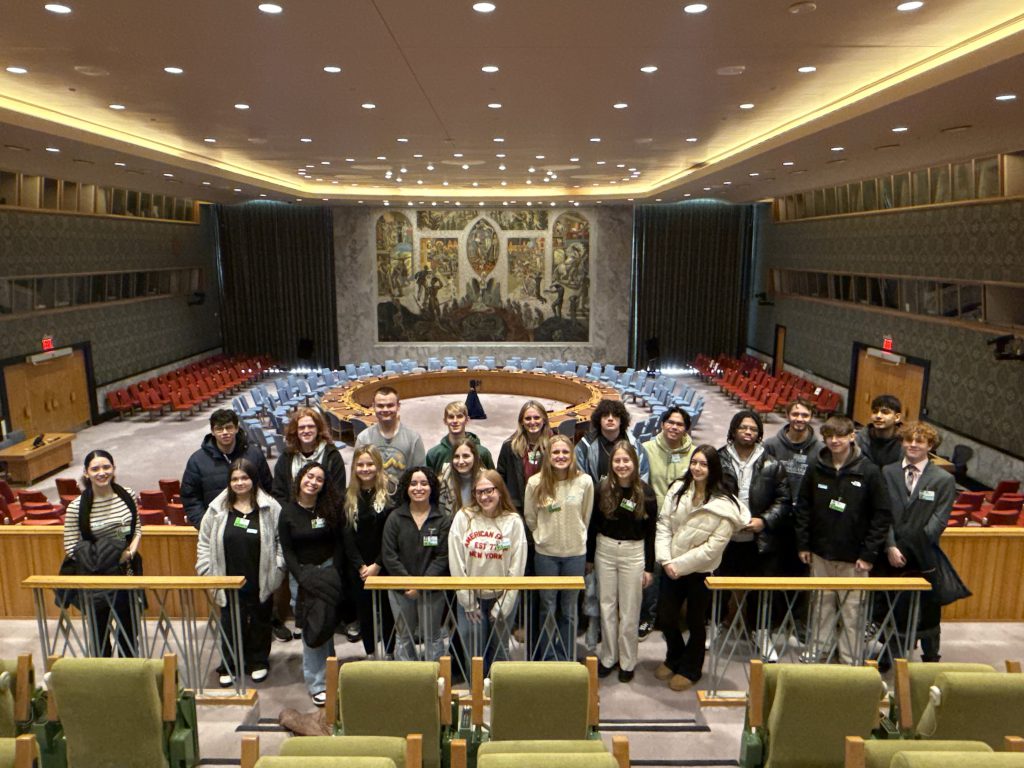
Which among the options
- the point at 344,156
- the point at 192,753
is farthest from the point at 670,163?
the point at 192,753

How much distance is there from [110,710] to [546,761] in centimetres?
223

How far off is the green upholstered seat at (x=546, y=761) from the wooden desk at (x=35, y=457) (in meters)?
11.6

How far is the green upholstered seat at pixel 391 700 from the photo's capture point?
12.0 feet

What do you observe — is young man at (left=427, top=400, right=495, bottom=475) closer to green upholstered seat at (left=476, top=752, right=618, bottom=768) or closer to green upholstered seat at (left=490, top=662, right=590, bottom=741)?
green upholstered seat at (left=490, top=662, right=590, bottom=741)

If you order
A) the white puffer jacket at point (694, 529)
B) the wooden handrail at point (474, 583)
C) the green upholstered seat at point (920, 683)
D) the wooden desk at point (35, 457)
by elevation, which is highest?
the white puffer jacket at point (694, 529)

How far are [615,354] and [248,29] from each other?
64.1 ft

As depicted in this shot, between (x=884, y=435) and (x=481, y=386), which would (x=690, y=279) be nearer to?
(x=481, y=386)

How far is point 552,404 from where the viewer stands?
19.1 meters

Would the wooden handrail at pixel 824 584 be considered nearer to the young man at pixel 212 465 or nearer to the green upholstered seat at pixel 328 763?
the green upholstered seat at pixel 328 763

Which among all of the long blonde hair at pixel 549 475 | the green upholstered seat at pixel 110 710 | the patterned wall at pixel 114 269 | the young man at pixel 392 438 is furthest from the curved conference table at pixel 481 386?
the green upholstered seat at pixel 110 710

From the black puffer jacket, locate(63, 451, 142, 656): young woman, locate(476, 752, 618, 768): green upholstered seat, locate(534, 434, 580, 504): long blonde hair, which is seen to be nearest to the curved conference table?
the black puffer jacket

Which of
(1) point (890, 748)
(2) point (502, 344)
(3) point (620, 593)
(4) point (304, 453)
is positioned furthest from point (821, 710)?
(2) point (502, 344)

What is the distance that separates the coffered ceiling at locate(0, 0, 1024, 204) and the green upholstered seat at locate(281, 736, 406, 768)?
447 cm

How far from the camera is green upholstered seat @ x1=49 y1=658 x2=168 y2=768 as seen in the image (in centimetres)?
366
